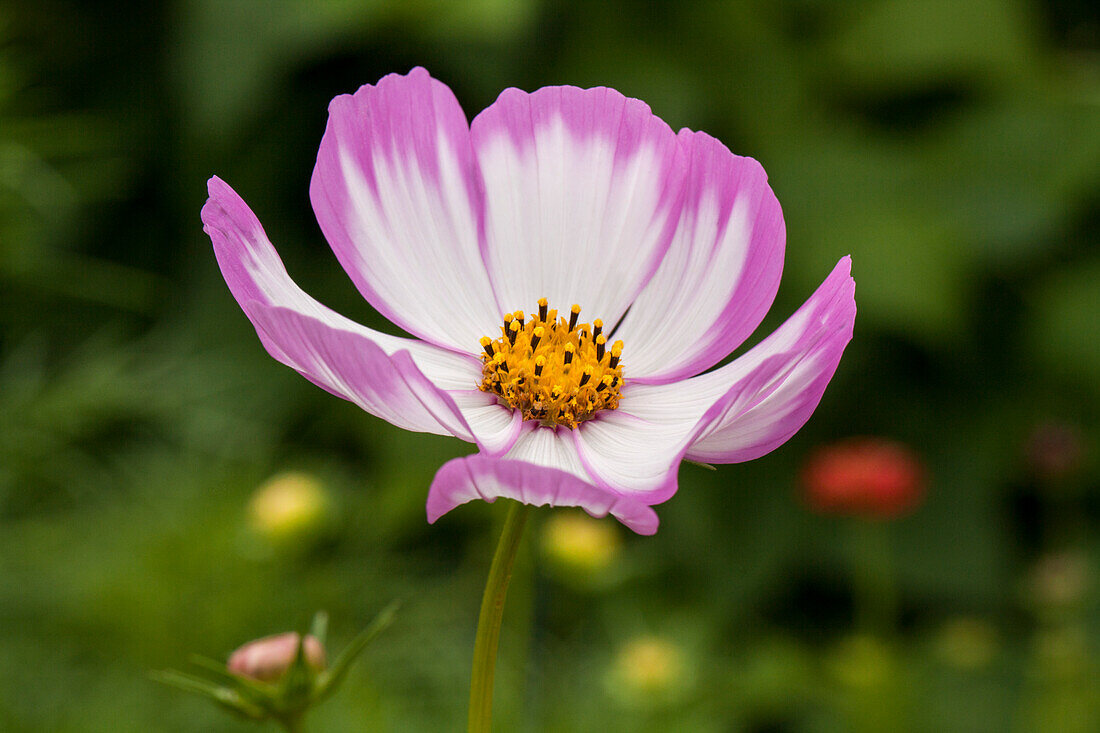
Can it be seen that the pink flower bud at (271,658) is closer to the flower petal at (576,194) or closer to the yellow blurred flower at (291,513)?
the flower petal at (576,194)

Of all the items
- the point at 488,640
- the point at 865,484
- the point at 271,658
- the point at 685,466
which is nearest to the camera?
the point at 488,640

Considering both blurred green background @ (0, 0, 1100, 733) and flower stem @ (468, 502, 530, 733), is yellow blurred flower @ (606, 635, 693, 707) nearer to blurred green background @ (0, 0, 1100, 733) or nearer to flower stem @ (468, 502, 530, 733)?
blurred green background @ (0, 0, 1100, 733)

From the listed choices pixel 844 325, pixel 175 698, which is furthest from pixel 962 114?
pixel 844 325

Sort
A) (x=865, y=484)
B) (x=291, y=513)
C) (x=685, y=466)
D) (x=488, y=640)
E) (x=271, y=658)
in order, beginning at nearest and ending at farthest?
(x=488, y=640)
(x=271, y=658)
(x=291, y=513)
(x=865, y=484)
(x=685, y=466)

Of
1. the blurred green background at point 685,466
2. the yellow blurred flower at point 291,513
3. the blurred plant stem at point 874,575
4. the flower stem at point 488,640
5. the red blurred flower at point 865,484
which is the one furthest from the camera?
the blurred plant stem at point 874,575

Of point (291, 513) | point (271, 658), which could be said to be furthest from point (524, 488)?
point (291, 513)

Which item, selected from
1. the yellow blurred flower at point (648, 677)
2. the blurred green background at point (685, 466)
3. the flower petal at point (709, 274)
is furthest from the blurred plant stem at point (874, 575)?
the flower petal at point (709, 274)

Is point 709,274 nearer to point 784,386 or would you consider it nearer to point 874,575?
point 784,386
